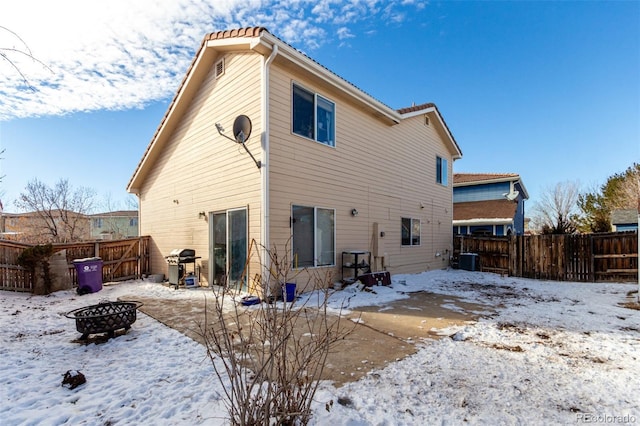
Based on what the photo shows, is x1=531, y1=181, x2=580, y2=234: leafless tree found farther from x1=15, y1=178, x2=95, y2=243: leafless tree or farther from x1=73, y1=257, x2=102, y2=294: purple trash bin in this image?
x1=15, y1=178, x2=95, y2=243: leafless tree

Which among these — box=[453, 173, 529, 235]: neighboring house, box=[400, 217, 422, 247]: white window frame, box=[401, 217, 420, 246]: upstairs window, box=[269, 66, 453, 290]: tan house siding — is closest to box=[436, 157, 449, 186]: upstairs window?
box=[269, 66, 453, 290]: tan house siding

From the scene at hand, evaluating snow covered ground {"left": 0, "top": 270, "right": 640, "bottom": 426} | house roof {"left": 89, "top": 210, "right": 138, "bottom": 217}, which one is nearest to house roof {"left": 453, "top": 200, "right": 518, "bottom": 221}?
snow covered ground {"left": 0, "top": 270, "right": 640, "bottom": 426}

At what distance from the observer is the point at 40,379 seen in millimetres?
3053

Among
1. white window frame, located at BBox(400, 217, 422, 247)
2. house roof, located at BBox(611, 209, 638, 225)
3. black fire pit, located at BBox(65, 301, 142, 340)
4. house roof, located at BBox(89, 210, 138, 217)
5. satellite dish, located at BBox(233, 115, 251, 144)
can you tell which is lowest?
black fire pit, located at BBox(65, 301, 142, 340)

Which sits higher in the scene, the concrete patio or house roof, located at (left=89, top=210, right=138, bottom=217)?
house roof, located at (left=89, top=210, right=138, bottom=217)

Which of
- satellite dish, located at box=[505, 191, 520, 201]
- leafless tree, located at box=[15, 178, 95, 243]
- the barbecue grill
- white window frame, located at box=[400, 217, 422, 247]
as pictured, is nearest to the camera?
the barbecue grill

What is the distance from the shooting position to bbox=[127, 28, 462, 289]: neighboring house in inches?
263

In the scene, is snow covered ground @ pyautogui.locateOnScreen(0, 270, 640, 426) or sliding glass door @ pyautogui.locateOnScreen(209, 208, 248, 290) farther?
sliding glass door @ pyautogui.locateOnScreen(209, 208, 248, 290)

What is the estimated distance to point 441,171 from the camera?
1325 cm

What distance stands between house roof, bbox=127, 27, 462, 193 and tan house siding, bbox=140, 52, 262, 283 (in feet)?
0.79

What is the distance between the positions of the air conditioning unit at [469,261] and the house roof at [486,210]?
669cm

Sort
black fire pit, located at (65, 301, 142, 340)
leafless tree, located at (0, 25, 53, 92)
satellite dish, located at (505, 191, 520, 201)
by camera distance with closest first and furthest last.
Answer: leafless tree, located at (0, 25, 53, 92) < black fire pit, located at (65, 301, 142, 340) < satellite dish, located at (505, 191, 520, 201)

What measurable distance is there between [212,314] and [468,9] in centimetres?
1065

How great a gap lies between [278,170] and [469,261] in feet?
30.4
